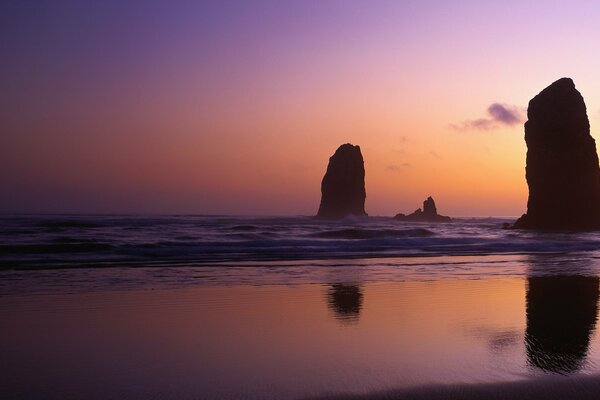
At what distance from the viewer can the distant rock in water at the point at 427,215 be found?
10725cm

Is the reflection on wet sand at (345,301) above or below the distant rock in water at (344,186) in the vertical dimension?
below

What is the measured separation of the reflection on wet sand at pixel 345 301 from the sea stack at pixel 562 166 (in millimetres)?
46349

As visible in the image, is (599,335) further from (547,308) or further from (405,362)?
(405,362)

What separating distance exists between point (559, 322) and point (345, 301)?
3725mm

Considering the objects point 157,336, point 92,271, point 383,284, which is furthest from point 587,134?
point 157,336

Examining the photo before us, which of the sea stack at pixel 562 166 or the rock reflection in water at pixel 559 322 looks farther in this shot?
the sea stack at pixel 562 166

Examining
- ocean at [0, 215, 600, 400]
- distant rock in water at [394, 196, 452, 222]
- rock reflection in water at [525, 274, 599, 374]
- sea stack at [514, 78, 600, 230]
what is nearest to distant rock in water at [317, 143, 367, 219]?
distant rock in water at [394, 196, 452, 222]

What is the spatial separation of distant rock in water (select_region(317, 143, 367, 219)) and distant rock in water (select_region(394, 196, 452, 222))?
10.9 meters

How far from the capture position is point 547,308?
9352mm

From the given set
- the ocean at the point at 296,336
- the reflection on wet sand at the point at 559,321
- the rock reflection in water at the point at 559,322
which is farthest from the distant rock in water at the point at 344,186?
the rock reflection in water at the point at 559,322

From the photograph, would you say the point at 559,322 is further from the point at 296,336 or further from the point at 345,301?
the point at 296,336

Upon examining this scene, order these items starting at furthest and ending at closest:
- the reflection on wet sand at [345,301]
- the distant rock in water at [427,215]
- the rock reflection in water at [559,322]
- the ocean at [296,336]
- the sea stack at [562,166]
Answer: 1. the distant rock in water at [427,215]
2. the sea stack at [562,166]
3. the reflection on wet sand at [345,301]
4. the rock reflection in water at [559,322]
5. the ocean at [296,336]

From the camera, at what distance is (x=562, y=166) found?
52031 millimetres

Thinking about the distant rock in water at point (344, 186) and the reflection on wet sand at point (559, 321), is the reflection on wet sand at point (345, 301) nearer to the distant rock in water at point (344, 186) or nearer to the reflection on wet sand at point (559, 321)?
the reflection on wet sand at point (559, 321)
